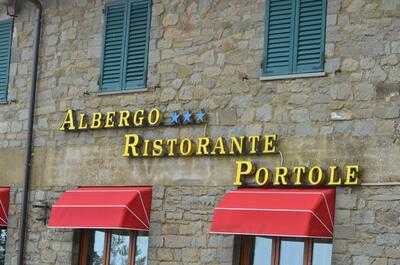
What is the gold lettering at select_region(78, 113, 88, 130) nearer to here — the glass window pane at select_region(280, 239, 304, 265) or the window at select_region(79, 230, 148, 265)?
the window at select_region(79, 230, 148, 265)

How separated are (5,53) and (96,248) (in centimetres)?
412

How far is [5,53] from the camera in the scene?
617 inches

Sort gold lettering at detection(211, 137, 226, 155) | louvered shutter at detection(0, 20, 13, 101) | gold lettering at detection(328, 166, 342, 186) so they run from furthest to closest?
louvered shutter at detection(0, 20, 13, 101) → gold lettering at detection(211, 137, 226, 155) → gold lettering at detection(328, 166, 342, 186)

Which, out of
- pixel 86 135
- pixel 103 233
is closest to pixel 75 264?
pixel 103 233

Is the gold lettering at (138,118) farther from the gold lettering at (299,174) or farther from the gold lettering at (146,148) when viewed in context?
the gold lettering at (299,174)

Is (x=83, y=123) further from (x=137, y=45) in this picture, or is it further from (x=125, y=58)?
(x=137, y=45)

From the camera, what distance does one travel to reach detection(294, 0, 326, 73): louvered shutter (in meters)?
11.9

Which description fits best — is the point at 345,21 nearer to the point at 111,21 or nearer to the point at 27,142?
the point at 111,21

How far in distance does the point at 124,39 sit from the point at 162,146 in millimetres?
2002

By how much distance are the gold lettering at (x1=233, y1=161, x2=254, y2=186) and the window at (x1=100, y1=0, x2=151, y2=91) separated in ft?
7.61

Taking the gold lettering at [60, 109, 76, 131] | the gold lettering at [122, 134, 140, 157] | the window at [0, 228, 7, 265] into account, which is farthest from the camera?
the window at [0, 228, 7, 265]

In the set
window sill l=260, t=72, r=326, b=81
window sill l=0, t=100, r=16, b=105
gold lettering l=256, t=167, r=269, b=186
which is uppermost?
window sill l=260, t=72, r=326, b=81

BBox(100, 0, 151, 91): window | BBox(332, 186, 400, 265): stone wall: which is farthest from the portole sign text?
BBox(100, 0, 151, 91): window

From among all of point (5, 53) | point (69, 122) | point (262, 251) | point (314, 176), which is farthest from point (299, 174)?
point (5, 53)
